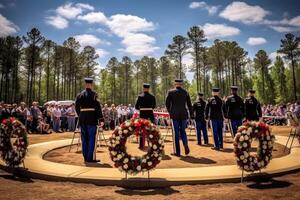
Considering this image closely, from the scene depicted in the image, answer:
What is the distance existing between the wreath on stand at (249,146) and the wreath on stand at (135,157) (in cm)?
172

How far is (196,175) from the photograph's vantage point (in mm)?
6633

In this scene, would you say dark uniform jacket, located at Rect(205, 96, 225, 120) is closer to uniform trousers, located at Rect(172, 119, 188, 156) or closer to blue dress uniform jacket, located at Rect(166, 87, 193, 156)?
blue dress uniform jacket, located at Rect(166, 87, 193, 156)

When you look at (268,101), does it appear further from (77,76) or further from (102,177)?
(102,177)

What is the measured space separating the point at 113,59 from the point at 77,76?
57.2 feet

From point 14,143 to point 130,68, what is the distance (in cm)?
7650

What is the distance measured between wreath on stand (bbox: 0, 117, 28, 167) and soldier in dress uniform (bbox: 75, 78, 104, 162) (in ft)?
5.52

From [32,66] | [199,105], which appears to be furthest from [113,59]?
[199,105]

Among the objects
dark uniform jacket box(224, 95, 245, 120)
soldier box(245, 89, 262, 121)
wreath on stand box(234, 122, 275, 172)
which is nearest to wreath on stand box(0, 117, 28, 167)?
wreath on stand box(234, 122, 275, 172)

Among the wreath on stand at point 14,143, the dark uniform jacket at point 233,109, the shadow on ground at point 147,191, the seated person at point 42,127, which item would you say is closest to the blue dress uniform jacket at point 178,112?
the dark uniform jacket at point 233,109

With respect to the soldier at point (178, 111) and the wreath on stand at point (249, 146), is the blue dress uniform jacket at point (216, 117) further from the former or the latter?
the wreath on stand at point (249, 146)

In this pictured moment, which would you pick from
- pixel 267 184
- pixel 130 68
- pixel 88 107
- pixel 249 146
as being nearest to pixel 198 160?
pixel 249 146

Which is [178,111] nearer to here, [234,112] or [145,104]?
[145,104]

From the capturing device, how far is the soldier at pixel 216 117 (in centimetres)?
1155

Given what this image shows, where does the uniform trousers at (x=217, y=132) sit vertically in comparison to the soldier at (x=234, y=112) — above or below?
below
